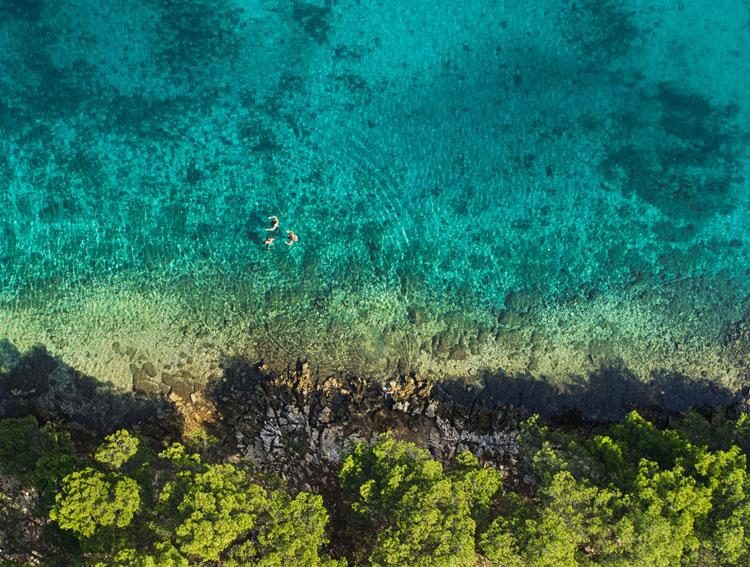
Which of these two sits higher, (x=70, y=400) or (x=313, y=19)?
(x=313, y=19)

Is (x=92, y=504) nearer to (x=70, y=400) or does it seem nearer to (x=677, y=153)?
(x=70, y=400)

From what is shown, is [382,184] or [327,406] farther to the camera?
[382,184]

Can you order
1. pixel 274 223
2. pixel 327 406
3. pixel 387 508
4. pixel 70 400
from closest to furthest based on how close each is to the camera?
1. pixel 387 508
2. pixel 70 400
3. pixel 327 406
4. pixel 274 223

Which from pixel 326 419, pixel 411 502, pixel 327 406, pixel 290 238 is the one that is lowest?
pixel 411 502

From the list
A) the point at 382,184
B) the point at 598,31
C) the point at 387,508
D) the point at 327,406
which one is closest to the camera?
the point at 387,508

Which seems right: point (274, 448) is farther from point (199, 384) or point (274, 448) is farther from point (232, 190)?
point (232, 190)

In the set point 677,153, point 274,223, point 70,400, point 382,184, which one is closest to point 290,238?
point 274,223

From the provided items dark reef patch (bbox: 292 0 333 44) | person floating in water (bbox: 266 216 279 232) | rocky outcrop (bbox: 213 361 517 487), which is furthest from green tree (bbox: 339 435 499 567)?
dark reef patch (bbox: 292 0 333 44)
